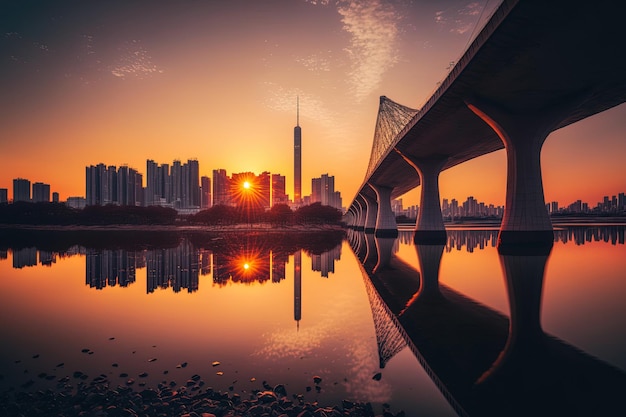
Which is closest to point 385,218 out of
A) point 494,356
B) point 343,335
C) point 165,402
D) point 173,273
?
point 173,273

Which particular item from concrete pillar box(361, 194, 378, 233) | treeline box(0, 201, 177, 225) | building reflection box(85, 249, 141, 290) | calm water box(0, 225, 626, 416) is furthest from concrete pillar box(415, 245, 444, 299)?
treeline box(0, 201, 177, 225)

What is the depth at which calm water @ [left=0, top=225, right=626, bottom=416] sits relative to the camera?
660 centimetres

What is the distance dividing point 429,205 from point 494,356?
45.1m

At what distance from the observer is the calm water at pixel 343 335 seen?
6599 mm

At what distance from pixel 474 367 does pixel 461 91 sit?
92.1 ft

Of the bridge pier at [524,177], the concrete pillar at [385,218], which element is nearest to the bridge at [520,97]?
the bridge pier at [524,177]

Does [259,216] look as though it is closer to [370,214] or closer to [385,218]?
[370,214]

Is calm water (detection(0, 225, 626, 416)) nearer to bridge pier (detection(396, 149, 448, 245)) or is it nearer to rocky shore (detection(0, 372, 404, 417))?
rocky shore (detection(0, 372, 404, 417))

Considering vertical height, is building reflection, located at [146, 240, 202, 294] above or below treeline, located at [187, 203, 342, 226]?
below

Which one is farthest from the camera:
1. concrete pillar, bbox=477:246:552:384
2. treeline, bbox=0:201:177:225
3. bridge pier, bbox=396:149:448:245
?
treeline, bbox=0:201:177:225

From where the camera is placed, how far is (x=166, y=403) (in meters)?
5.87

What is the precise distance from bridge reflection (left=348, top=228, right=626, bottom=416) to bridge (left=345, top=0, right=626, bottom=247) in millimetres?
16557

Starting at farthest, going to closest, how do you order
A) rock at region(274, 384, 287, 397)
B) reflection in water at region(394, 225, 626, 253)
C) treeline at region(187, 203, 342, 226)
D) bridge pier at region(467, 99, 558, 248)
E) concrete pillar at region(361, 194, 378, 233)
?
treeline at region(187, 203, 342, 226) → concrete pillar at region(361, 194, 378, 233) → reflection in water at region(394, 225, 626, 253) → bridge pier at region(467, 99, 558, 248) → rock at region(274, 384, 287, 397)

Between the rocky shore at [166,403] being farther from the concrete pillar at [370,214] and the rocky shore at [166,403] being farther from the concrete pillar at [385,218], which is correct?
the concrete pillar at [370,214]
